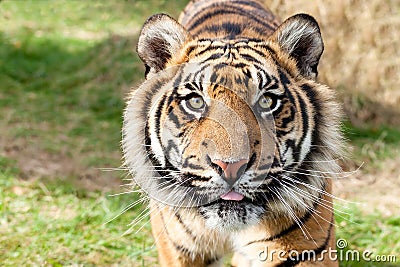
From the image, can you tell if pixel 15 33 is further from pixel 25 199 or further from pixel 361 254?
pixel 361 254

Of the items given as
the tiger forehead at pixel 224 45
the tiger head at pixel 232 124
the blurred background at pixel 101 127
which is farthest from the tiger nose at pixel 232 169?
the blurred background at pixel 101 127

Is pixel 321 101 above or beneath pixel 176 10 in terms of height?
beneath

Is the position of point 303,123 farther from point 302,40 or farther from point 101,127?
point 101,127

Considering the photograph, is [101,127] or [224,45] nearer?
[224,45]

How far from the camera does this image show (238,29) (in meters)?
2.96

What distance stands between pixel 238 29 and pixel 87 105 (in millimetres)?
3701

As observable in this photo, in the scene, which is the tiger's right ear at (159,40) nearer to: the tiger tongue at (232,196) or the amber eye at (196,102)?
the amber eye at (196,102)

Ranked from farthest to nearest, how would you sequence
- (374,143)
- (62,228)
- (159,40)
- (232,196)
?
(374,143) < (62,228) < (159,40) < (232,196)

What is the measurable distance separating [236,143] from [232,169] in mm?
89

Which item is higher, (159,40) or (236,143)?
(159,40)

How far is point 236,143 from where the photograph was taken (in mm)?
2164

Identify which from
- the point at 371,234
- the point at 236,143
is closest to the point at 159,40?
the point at 236,143

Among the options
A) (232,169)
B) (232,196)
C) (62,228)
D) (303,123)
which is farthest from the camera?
(62,228)

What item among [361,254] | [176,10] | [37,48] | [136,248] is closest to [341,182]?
[361,254]
